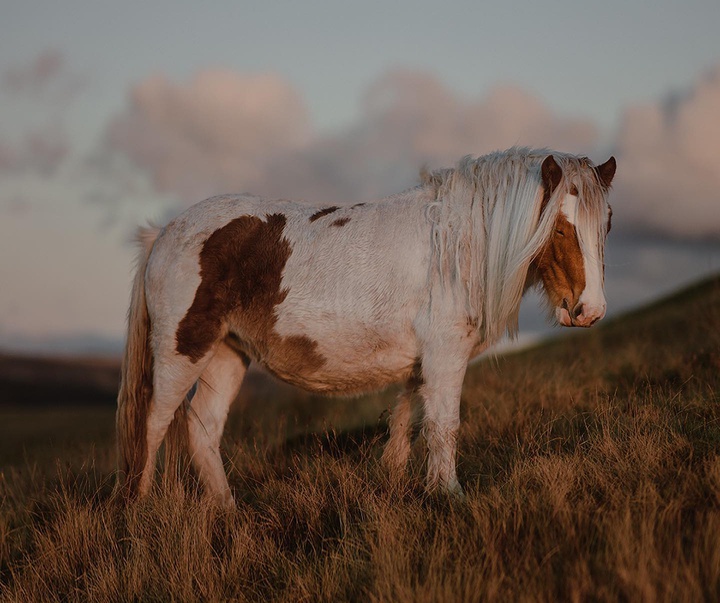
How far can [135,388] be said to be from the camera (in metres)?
5.50

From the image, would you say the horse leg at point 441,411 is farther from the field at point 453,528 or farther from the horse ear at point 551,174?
the horse ear at point 551,174

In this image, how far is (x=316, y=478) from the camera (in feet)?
15.3

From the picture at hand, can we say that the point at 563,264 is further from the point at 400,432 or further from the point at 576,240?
the point at 400,432

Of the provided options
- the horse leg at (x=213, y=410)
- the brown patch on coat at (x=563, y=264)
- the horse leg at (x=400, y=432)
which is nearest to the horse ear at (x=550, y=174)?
the brown patch on coat at (x=563, y=264)

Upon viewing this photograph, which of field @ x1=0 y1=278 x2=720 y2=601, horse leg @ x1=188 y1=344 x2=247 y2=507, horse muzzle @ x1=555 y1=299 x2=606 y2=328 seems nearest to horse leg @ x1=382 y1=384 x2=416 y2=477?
field @ x1=0 y1=278 x2=720 y2=601

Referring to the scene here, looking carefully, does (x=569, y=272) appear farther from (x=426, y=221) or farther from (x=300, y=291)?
(x=300, y=291)

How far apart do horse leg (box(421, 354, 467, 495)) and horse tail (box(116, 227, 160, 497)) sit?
7.83ft

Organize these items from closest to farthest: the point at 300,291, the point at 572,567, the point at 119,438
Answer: the point at 572,567 < the point at 300,291 < the point at 119,438

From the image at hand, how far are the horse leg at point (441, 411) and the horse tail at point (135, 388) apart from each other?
2.39 m

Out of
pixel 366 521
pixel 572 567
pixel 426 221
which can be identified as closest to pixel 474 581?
pixel 572 567

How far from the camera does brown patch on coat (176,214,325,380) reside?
Answer: 16.7 ft

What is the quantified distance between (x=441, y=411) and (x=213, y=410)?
7.27 ft

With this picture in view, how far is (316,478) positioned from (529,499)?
5.33 ft

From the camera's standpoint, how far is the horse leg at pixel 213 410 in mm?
5480
